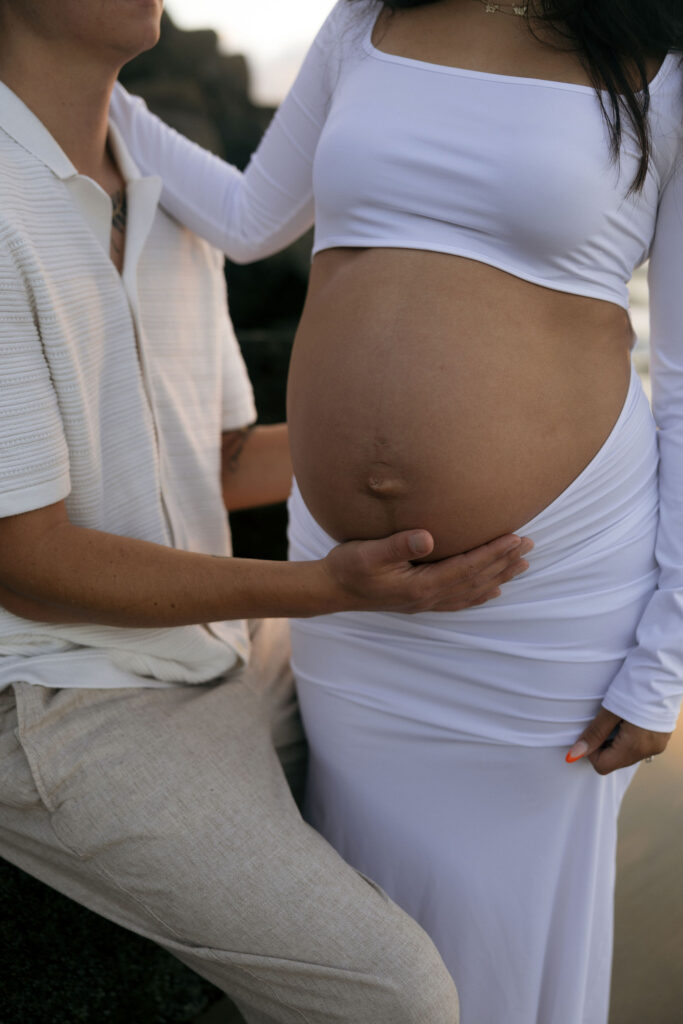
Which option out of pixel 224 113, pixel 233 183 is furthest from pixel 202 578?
pixel 224 113

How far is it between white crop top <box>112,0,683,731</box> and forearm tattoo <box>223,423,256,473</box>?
50 cm

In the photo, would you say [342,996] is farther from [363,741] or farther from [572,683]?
[572,683]

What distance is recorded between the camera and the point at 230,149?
6.45 meters

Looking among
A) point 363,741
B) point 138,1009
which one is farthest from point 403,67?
point 138,1009

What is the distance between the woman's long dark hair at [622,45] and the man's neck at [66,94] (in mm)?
586

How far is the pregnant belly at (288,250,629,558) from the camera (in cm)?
97

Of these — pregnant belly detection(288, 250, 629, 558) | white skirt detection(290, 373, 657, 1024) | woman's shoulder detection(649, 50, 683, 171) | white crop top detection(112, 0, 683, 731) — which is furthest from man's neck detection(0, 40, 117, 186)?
woman's shoulder detection(649, 50, 683, 171)

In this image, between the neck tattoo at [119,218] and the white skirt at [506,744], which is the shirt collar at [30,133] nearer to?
the neck tattoo at [119,218]

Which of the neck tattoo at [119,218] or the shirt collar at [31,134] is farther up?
the shirt collar at [31,134]

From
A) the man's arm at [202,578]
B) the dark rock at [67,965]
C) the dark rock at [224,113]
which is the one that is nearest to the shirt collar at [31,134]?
the man's arm at [202,578]

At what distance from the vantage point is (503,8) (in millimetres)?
992

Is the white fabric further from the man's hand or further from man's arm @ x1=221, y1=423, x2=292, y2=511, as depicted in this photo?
the man's hand

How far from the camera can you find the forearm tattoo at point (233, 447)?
1557 mm

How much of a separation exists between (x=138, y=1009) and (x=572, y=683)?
818 millimetres
